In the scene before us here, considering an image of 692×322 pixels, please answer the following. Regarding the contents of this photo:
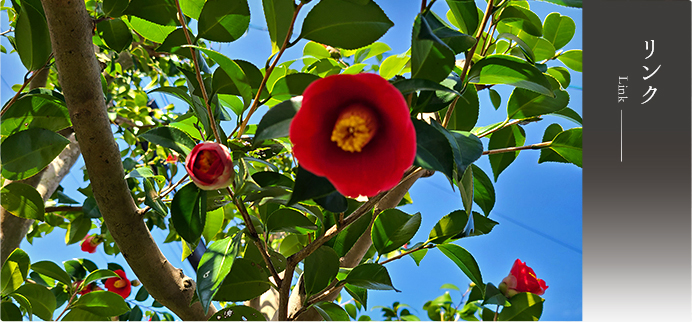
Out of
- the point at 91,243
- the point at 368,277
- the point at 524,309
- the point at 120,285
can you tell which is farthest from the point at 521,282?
the point at 91,243

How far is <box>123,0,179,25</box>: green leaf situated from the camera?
18.2 inches

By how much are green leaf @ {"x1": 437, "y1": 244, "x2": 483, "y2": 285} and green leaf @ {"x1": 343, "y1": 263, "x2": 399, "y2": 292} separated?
9 cm

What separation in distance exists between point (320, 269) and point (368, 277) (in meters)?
0.06

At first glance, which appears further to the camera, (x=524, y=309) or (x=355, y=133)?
(x=524, y=309)

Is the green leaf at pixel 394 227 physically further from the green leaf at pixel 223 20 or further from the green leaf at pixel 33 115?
the green leaf at pixel 33 115

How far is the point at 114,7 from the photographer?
492mm

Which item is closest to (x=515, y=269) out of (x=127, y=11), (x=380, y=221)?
(x=380, y=221)

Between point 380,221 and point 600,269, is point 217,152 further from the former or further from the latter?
point 600,269

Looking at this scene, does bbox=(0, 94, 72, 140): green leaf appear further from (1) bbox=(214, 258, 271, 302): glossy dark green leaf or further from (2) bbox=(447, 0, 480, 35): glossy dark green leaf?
(2) bbox=(447, 0, 480, 35): glossy dark green leaf

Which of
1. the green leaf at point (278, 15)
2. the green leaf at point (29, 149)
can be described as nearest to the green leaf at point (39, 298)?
the green leaf at point (29, 149)

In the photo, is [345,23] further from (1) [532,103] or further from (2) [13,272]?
(2) [13,272]

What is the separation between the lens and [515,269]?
72cm

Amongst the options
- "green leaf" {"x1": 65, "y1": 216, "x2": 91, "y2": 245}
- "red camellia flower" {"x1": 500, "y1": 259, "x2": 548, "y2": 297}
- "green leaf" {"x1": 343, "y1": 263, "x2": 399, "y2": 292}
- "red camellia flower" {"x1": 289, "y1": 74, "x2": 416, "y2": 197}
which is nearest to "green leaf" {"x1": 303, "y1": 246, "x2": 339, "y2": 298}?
"green leaf" {"x1": 343, "y1": 263, "x2": 399, "y2": 292}

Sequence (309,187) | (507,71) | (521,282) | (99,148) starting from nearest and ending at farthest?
(309,187) → (507,71) → (99,148) → (521,282)
